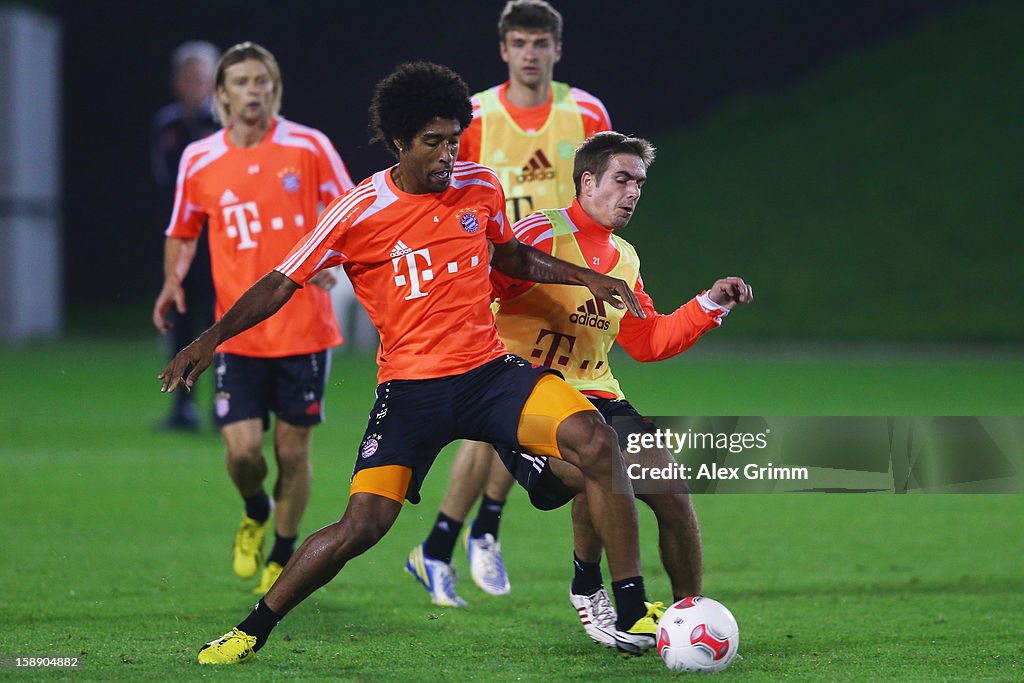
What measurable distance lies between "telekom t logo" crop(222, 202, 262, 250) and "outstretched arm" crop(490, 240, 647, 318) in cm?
182

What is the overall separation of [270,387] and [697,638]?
286 cm

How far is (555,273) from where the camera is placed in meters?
5.62

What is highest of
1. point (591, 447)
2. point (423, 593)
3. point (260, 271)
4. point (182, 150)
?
point (182, 150)

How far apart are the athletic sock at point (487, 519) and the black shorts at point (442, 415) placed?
1.80 meters

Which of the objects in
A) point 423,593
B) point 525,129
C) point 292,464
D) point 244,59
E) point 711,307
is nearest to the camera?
point 711,307

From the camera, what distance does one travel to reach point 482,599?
22.5ft

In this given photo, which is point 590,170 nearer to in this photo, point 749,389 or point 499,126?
point 499,126

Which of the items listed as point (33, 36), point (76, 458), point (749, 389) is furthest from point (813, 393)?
point (33, 36)

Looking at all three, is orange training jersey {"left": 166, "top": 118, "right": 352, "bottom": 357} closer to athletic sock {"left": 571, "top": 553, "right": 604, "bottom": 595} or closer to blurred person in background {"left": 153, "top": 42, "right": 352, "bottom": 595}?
blurred person in background {"left": 153, "top": 42, "right": 352, "bottom": 595}

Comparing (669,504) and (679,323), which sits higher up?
(679,323)

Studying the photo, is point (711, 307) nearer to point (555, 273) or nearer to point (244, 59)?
point (555, 273)

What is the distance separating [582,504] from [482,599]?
115 cm

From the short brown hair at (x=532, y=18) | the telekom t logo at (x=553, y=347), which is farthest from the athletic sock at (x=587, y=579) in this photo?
the short brown hair at (x=532, y=18)

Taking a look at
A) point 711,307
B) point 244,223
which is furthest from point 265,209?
point 711,307
